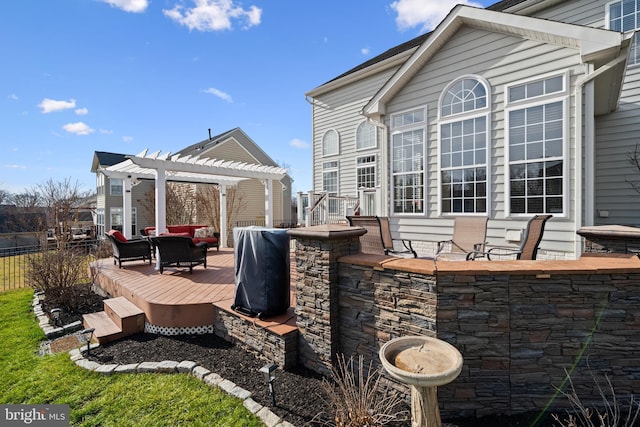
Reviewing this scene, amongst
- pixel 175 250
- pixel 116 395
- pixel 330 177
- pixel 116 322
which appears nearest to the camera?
pixel 116 395

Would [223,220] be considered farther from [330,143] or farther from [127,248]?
[330,143]

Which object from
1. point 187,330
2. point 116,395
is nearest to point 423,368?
point 116,395

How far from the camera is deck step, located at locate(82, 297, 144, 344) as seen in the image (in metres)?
4.29

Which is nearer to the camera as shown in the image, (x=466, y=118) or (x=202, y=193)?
(x=466, y=118)

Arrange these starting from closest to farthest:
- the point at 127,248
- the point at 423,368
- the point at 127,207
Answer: the point at 423,368 → the point at 127,248 → the point at 127,207

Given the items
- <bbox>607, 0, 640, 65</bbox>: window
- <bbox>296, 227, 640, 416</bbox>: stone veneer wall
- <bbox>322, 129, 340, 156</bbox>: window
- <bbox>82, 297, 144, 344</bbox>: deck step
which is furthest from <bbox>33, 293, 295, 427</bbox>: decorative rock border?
<bbox>322, 129, 340, 156</bbox>: window

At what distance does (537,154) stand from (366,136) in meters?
6.96

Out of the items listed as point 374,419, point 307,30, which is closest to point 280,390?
point 374,419

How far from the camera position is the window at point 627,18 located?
21.1ft

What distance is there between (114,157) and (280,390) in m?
25.7

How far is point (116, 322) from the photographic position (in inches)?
182

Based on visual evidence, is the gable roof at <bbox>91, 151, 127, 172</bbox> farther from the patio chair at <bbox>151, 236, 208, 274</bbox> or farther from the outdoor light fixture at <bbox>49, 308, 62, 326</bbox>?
the outdoor light fixture at <bbox>49, 308, 62, 326</bbox>

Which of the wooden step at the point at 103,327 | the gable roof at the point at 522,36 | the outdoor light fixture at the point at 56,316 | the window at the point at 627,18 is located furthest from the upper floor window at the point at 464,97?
the outdoor light fixture at the point at 56,316

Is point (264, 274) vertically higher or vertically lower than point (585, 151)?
lower
